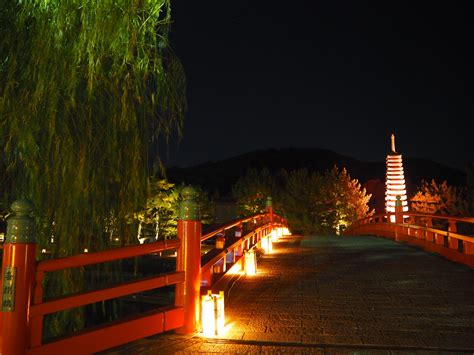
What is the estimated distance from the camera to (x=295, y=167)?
143875 millimetres

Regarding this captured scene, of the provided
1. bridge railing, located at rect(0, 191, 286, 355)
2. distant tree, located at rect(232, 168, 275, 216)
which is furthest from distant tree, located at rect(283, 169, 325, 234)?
bridge railing, located at rect(0, 191, 286, 355)

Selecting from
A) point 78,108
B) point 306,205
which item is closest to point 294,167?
point 306,205

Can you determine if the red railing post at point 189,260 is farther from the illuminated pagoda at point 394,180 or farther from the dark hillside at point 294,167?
the dark hillside at point 294,167

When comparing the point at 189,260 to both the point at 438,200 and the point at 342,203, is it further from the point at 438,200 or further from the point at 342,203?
the point at 438,200

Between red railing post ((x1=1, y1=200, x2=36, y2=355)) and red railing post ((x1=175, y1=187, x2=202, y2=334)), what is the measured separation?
160cm

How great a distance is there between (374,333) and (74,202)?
10.7 feet

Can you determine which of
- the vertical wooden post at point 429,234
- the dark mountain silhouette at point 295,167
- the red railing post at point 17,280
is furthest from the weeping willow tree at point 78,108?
the dark mountain silhouette at point 295,167

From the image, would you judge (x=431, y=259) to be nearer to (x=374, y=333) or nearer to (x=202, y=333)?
(x=374, y=333)

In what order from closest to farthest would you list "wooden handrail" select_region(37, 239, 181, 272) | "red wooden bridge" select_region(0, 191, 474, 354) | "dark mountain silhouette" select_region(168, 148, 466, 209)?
1. "red wooden bridge" select_region(0, 191, 474, 354)
2. "wooden handrail" select_region(37, 239, 181, 272)
3. "dark mountain silhouette" select_region(168, 148, 466, 209)

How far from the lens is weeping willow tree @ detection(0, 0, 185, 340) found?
13.4ft

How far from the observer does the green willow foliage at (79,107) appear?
13.4ft

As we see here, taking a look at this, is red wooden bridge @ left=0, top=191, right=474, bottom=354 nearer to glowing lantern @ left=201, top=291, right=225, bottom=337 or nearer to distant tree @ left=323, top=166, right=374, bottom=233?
glowing lantern @ left=201, top=291, right=225, bottom=337

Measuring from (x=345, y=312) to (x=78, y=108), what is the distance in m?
3.81

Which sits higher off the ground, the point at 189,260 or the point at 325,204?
the point at 325,204
